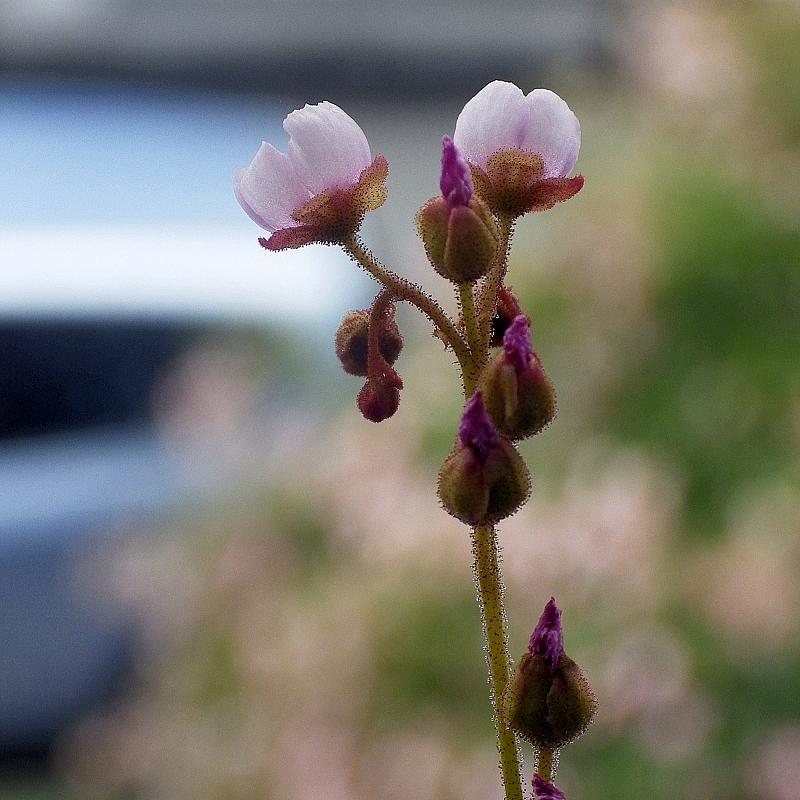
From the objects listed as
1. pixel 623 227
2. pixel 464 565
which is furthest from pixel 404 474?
pixel 623 227

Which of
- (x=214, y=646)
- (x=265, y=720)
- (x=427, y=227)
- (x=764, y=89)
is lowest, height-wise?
(x=427, y=227)

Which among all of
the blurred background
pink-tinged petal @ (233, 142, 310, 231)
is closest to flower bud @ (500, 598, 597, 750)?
pink-tinged petal @ (233, 142, 310, 231)

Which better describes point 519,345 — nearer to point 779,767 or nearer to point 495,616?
point 495,616

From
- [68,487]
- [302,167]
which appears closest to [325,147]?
[302,167]

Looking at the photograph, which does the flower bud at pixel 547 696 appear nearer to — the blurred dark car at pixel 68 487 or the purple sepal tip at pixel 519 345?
the purple sepal tip at pixel 519 345

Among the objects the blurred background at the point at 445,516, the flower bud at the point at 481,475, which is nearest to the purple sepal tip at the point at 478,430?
the flower bud at the point at 481,475

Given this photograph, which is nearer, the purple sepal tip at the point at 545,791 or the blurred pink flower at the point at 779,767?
the purple sepal tip at the point at 545,791

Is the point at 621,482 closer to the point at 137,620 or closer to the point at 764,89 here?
the point at 764,89

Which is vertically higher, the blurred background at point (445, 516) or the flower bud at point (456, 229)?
the blurred background at point (445, 516)
